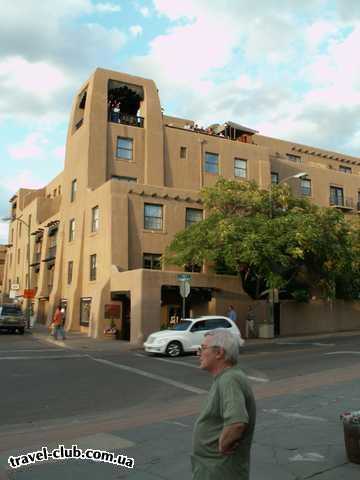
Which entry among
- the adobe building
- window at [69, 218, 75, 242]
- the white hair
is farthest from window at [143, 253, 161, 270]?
the white hair

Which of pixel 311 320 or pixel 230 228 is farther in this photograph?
pixel 311 320

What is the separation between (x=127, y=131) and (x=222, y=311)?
14428 millimetres

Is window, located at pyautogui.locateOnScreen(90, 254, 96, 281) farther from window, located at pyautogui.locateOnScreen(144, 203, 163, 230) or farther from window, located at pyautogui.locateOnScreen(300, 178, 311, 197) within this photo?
window, located at pyautogui.locateOnScreen(300, 178, 311, 197)


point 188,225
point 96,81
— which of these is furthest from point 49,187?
point 188,225

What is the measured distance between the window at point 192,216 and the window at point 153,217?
74.7 inches

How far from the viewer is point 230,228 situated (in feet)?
84.8

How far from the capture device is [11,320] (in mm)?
32250

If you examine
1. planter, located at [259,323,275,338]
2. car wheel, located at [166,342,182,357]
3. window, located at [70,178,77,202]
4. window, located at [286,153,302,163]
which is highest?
window, located at [286,153,302,163]

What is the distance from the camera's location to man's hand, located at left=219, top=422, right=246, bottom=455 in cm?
324

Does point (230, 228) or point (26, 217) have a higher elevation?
point (26, 217)

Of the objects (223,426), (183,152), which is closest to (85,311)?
(183,152)

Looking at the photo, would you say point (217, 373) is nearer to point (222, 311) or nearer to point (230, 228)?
point (230, 228)

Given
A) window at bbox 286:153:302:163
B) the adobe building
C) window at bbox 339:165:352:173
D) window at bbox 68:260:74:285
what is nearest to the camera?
the adobe building

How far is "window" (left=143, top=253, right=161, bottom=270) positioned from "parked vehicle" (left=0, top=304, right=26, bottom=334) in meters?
9.00
